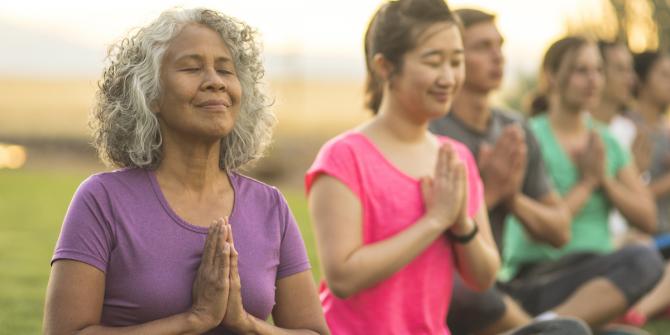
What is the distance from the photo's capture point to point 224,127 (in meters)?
3.11

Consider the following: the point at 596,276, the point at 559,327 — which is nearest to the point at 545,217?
the point at 596,276

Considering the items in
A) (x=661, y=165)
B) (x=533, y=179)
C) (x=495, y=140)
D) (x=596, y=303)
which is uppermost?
(x=495, y=140)

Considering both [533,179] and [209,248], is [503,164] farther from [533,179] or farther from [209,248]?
[209,248]

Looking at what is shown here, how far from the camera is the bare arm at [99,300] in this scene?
2.98 meters

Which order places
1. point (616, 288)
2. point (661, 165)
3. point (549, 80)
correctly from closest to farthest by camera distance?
point (616, 288)
point (549, 80)
point (661, 165)

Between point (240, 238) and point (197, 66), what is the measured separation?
46cm

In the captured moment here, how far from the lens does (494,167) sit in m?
5.15

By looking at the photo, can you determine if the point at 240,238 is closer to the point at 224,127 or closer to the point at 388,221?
the point at 224,127

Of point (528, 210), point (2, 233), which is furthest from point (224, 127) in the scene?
point (2, 233)

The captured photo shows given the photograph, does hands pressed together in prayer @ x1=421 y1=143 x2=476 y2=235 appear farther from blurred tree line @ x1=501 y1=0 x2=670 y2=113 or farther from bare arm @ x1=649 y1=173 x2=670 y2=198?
blurred tree line @ x1=501 y1=0 x2=670 y2=113

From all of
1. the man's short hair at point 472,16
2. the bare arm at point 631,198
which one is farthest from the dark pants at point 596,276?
the man's short hair at point 472,16

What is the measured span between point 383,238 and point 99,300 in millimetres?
1355

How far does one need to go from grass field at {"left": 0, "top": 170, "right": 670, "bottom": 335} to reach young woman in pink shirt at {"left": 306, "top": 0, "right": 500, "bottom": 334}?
303 centimetres

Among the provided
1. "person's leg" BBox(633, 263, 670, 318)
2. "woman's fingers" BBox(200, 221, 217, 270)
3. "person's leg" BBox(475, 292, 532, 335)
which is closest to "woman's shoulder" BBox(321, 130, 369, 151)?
"woman's fingers" BBox(200, 221, 217, 270)
